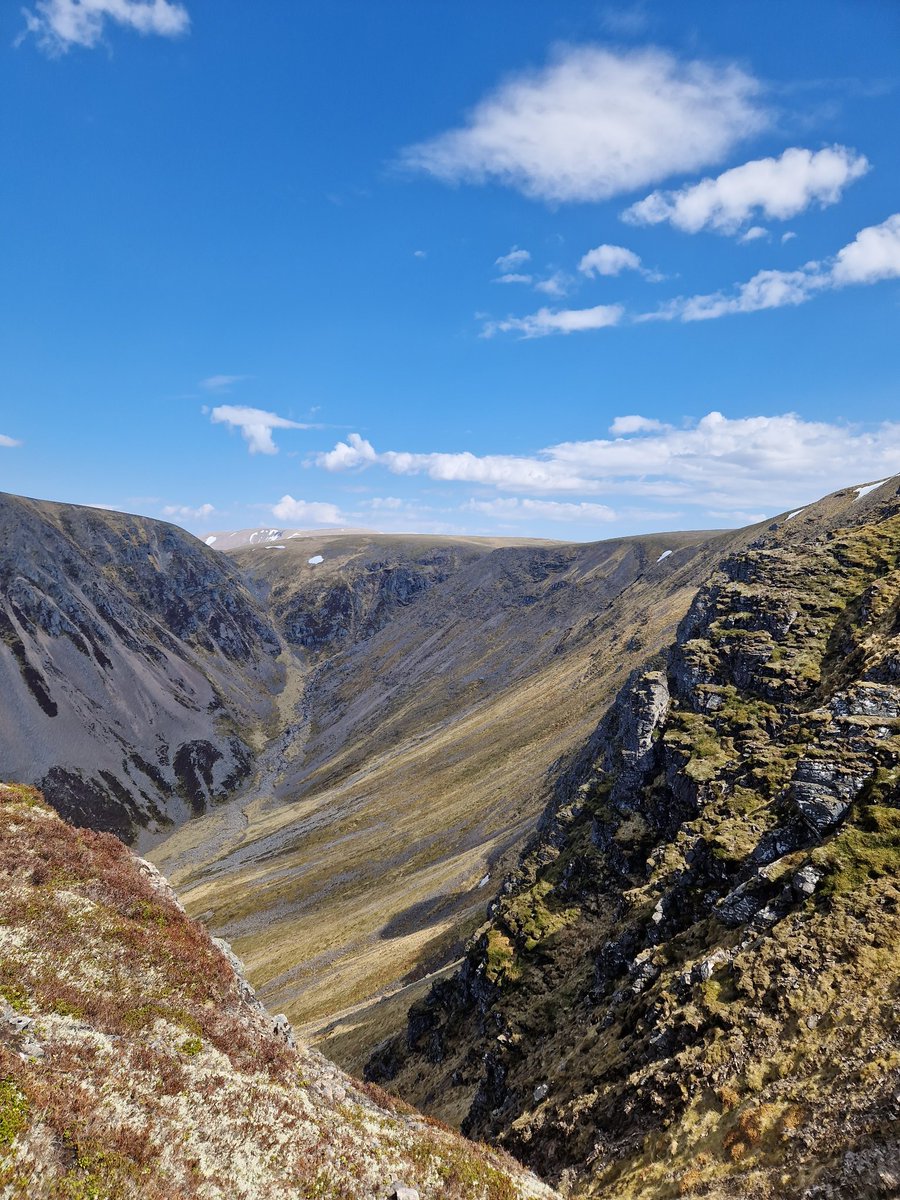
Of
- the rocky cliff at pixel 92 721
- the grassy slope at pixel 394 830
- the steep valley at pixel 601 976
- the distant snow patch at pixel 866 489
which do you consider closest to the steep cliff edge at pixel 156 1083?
the steep valley at pixel 601 976

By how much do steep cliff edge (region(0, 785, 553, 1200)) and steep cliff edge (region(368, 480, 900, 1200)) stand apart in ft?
18.3

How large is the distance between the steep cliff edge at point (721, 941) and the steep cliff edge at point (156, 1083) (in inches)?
220

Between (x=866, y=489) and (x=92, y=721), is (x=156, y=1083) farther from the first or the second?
(x=92, y=721)

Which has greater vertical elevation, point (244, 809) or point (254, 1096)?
Answer: point (254, 1096)

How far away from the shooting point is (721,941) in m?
24.3

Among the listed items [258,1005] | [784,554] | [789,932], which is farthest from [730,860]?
[784,554]

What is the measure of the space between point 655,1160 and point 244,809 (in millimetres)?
152680

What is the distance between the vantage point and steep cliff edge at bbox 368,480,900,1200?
17.0 metres

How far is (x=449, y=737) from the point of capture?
140 metres

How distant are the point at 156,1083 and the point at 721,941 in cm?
2074

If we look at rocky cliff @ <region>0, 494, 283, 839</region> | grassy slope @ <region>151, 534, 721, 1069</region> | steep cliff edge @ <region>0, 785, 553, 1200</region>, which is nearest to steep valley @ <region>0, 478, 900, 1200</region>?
steep cliff edge @ <region>0, 785, 553, 1200</region>

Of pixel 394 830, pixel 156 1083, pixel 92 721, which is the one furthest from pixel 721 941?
pixel 92 721

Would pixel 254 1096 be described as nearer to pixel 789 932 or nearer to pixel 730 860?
pixel 789 932

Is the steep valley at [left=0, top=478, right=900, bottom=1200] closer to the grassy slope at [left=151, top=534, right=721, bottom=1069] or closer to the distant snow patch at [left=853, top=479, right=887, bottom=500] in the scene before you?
the grassy slope at [left=151, top=534, right=721, bottom=1069]
